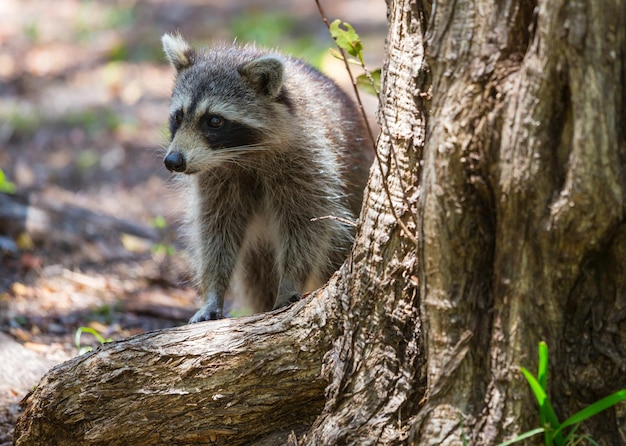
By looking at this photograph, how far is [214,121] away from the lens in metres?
4.07

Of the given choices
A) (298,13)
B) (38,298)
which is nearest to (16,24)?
(298,13)

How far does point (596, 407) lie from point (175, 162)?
7.66ft

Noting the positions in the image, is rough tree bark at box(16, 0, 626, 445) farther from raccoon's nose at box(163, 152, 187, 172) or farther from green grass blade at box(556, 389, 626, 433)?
raccoon's nose at box(163, 152, 187, 172)

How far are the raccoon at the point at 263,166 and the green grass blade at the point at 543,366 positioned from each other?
1842 millimetres

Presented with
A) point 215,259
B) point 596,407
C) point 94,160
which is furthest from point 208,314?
point 94,160

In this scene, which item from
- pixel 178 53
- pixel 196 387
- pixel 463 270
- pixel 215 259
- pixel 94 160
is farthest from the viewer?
pixel 94 160

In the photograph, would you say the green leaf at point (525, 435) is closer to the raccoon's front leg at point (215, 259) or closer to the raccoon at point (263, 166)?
the raccoon at point (263, 166)

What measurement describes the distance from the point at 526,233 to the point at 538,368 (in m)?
0.38

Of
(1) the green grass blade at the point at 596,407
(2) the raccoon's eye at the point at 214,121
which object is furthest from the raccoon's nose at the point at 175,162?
(1) the green grass blade at the point at 596,407

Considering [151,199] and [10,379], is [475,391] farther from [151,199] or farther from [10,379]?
[151,199]

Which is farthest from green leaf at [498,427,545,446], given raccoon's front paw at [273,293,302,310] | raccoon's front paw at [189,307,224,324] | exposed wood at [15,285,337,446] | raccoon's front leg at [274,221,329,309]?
raccoon's front paw at [189,307,224,324]

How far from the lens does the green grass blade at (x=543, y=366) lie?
7.01 ft

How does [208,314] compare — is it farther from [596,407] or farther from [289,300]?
[596,407]

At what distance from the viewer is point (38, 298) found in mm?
4891
